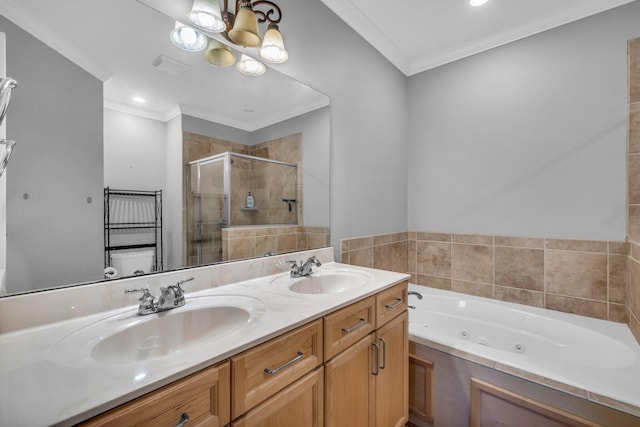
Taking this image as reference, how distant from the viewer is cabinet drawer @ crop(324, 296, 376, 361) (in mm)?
1023

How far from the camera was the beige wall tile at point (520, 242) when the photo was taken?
2.06 meters

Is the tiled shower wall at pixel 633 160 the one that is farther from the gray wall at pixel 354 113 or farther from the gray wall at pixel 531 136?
the gray wall at pixel 354 113

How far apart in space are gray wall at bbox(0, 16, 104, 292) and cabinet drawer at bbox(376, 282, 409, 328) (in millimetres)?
1164

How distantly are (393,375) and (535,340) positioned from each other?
119 cm

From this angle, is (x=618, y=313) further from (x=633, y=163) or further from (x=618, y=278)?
(x=633, y=163)

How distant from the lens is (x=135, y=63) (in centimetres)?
109

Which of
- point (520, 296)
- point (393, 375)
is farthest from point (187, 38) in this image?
point (520, 296)

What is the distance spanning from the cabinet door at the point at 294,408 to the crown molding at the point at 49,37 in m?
1.26

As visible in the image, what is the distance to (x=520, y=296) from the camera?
2117mm

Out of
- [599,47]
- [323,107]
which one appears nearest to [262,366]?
[323,107]

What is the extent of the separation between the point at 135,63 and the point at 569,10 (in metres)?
2.77

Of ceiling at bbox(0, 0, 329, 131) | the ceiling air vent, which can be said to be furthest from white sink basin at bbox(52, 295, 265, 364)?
the ceiling air vent

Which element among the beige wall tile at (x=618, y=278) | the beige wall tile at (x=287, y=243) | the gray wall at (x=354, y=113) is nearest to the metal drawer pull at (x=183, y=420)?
the beige wall tile at (x=287, y=243)

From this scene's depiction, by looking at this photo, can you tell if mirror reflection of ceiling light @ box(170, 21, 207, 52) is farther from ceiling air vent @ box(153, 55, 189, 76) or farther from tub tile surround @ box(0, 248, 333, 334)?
tub tile surround @ box(0, 248, 333, 334)
